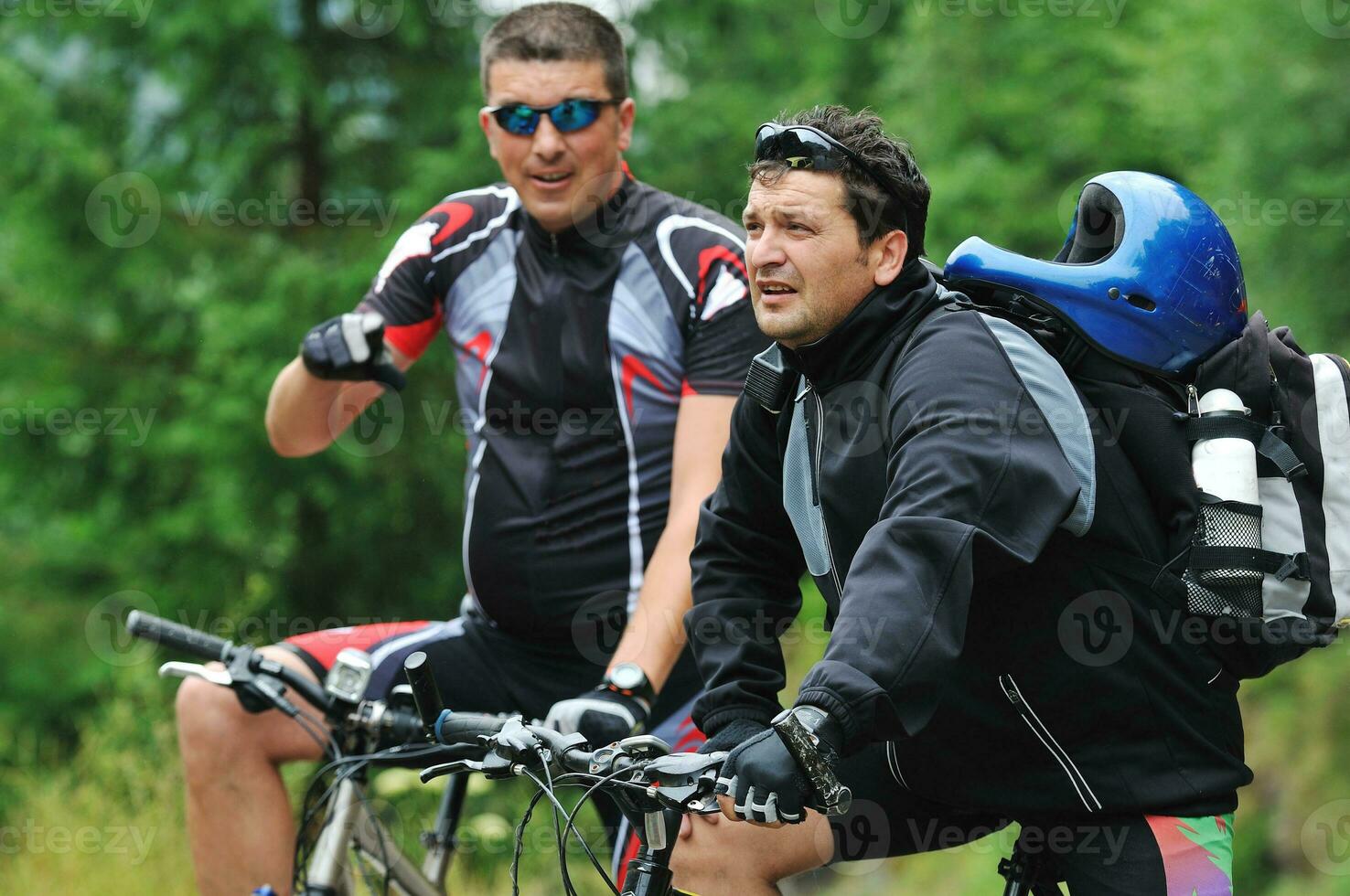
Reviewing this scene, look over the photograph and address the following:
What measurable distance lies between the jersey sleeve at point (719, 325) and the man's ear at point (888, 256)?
3.15 feet

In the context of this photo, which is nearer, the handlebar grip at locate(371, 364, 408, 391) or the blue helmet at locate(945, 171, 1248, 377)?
the blue helmet at locate(945, 171, 1248, 377)

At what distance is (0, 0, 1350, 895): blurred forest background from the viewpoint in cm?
856

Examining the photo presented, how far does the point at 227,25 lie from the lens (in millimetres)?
8789

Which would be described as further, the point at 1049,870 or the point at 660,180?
the point at 660,180

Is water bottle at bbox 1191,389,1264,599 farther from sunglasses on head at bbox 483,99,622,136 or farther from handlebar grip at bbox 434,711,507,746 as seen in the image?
sunglasses on head at bbox 483,99,622,136

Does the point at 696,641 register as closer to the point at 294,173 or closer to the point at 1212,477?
the point at 1212,477

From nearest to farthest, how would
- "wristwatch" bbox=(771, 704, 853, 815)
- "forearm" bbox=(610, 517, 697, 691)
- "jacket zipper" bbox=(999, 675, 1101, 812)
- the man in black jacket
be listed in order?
"wristwatch" bbox=(771, 704, 853, 815) → the man in black jacket → "jacket zipper" bbox=(999, 675, 1101, 812) → "forearm" bbox=(610, 517, 697, 691)

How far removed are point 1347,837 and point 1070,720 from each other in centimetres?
598

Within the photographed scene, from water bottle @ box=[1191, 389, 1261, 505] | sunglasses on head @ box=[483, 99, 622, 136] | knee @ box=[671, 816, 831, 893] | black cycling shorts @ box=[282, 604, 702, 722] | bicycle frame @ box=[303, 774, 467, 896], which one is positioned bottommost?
bicycle frame @ box=[303, 774, 467, 896]

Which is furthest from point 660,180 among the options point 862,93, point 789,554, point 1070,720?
point 1070,720

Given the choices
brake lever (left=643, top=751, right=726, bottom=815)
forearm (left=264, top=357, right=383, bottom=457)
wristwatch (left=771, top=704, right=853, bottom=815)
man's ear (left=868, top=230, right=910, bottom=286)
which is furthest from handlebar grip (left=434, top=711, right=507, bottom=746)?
forearm (left=264, top=357, right=383, bottom=457)

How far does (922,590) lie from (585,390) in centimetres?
175

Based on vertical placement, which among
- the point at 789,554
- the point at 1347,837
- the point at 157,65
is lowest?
the point at 1347,837

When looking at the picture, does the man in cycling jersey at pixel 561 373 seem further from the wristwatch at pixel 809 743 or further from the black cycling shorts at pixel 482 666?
the wristwatch at pixel 809 743
